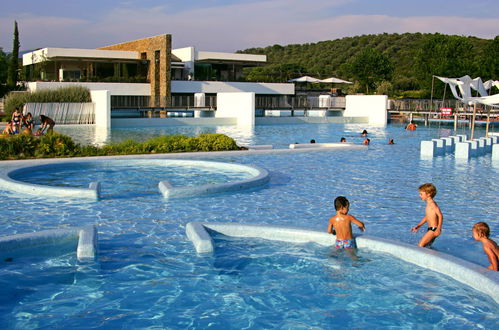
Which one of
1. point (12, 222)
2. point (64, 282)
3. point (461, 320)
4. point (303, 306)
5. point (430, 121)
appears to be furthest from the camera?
point (430, 121)

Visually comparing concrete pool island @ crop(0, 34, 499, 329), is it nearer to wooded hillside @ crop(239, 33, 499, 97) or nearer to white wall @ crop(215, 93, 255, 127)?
white wall @ crop(215, 93, 255, 127)

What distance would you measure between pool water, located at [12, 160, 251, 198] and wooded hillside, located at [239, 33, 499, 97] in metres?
34.4

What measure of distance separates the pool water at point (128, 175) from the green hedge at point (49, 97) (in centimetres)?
1612

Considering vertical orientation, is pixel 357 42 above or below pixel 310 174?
above

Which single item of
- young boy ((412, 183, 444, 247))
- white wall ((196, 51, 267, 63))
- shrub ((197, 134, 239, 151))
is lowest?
young boy ((412, 183, 444, 247))

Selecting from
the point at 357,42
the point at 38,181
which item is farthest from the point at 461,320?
the point at 357,42

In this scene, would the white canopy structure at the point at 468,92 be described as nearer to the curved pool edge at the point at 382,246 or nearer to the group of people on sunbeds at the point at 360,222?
the group of people on sunbeds at the point at 360,222

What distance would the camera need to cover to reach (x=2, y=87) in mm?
35938

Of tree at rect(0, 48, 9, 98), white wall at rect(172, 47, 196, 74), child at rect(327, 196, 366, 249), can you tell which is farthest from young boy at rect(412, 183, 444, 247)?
white wall at rect(172, 47, 196, 74)

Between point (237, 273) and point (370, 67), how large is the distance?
57.7m

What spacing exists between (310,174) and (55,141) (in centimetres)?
714

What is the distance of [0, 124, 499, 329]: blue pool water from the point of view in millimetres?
5355

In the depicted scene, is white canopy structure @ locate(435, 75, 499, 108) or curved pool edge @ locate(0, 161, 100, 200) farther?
white canopy structure @ locate(435, 75, 499, 108)

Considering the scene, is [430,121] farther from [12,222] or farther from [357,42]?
[357,42]
